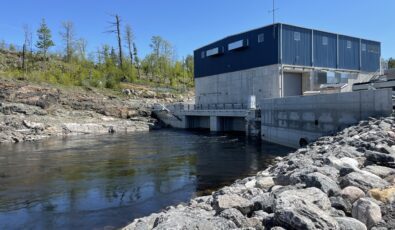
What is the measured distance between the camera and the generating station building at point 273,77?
86.7 ft

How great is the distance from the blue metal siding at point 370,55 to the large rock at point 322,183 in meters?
38.3

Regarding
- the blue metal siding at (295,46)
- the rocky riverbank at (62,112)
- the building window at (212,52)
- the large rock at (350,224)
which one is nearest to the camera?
the large rock at (350,224)

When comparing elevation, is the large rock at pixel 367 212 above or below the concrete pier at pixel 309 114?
below

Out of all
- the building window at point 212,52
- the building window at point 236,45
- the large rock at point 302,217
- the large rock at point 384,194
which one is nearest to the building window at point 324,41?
the building window at point 236,45

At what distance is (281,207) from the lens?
5.55 metres

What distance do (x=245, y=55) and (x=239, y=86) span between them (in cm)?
345

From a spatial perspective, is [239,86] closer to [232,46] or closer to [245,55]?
[245,55]

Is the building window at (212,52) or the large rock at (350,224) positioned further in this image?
the building window at (212,52)

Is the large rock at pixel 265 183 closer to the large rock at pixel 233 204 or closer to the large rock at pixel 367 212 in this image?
the large rock at pixel 233 204

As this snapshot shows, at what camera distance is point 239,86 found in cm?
4016

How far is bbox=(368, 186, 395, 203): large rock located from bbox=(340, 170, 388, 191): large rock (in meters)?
0.35

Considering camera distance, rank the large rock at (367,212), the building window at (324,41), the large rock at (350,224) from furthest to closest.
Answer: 1. the building window at (324,41)
2. the large rock at (367,212)
3. the large rock at (350,224)

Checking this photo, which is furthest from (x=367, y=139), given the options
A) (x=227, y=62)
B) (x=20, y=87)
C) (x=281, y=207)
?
(x=20, y=87)

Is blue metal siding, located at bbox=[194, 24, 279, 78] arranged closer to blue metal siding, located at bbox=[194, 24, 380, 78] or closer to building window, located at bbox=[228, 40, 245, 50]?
blue metal siding, located at bbox=[194, 24, 380, 78]
